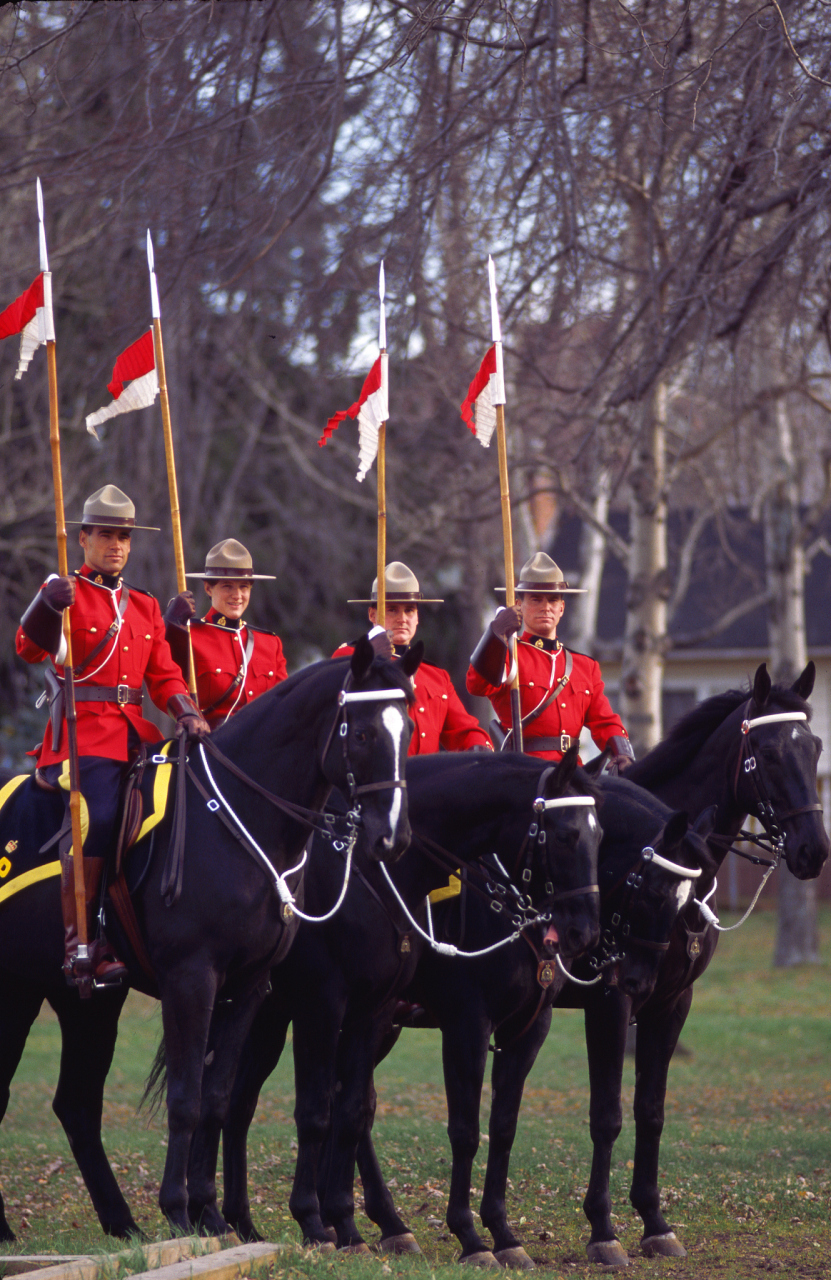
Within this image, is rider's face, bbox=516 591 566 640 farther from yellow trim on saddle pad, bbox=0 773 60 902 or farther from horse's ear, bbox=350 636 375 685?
yellow trim on saddle pad, bbox=0 773 60 902

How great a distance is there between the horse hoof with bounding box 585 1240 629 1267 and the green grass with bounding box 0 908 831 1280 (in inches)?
2.7

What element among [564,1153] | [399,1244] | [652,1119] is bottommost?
[564,1153]

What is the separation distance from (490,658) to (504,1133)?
2.16 meters

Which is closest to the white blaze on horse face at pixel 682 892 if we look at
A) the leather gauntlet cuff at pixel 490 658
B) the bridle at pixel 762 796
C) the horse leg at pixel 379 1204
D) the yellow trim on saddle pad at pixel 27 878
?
the bridle at pixel 762 796

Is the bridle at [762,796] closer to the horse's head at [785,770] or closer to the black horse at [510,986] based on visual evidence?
the horse's head at [785,770]

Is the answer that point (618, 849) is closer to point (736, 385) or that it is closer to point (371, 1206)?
point (371, 1206)

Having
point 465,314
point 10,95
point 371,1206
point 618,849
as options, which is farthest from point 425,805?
point 465,314

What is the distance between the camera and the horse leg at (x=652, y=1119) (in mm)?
7066

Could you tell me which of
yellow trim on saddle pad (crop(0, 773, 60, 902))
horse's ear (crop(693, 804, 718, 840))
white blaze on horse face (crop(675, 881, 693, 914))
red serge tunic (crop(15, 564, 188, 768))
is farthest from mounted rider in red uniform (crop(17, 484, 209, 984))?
horse's ear (crop(693, 804, 718, 840))

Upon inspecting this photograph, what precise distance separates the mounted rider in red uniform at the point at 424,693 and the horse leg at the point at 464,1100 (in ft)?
5.53

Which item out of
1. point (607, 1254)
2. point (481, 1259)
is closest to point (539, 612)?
point (607, 1254)

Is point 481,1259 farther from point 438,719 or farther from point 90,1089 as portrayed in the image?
point 438,719

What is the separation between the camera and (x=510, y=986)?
6699mm

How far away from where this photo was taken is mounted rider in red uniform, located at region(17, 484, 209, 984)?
6.37m
